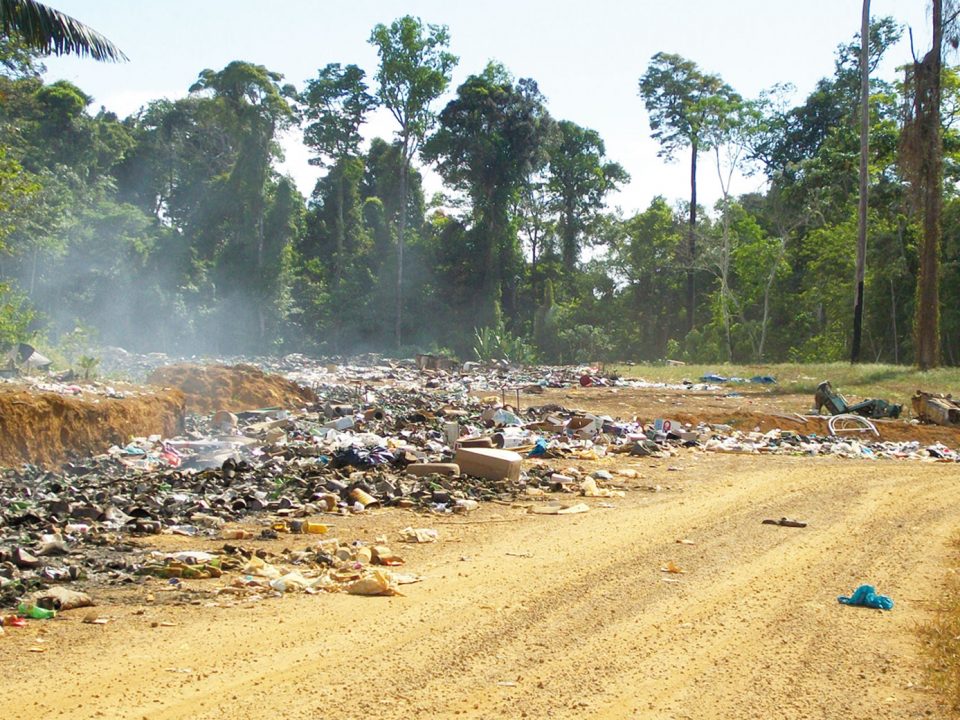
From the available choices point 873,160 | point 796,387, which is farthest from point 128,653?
point 873,160

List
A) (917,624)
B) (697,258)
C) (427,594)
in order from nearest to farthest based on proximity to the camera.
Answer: (917,624) < (427,594) < (697,258)

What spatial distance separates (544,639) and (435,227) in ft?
137

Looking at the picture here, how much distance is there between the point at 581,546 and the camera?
6.86 m

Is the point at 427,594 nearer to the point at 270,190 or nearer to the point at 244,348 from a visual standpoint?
the point at 244,348

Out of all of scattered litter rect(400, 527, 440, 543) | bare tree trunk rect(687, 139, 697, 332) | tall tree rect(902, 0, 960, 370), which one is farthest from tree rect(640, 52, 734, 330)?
scattered litter rect(400, 527, 440, 543)

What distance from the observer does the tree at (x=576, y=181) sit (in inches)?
1777

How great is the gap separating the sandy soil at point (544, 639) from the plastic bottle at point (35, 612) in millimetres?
102

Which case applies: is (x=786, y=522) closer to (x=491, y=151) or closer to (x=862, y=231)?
(x=862, y=231)

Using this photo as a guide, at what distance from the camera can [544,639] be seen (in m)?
4.71

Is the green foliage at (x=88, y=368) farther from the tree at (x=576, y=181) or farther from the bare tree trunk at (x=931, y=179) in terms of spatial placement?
the tree at (x=576, y=181)

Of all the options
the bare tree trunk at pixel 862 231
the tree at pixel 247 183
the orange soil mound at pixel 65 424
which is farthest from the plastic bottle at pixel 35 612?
the tree at pixel 247 183

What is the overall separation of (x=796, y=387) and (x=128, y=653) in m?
18.0

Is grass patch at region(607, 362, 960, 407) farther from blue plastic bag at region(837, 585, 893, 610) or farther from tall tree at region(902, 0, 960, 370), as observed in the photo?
blue plastic bag at region(837, 585, 893, 610)

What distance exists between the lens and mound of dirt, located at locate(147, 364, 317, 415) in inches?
646
